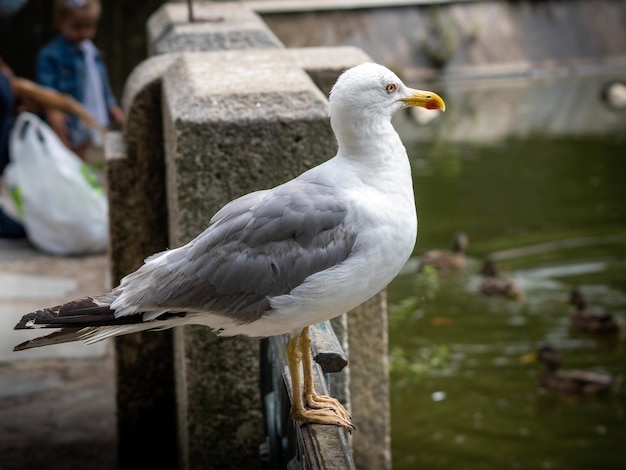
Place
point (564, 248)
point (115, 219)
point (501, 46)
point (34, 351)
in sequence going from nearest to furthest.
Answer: point (115, 219), point (34, 351), point (564, 248), point (501, 46)

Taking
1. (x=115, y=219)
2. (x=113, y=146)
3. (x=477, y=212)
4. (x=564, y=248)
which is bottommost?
(x=115, y=219)

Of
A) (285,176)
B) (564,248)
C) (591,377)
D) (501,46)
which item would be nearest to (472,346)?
(591,377)

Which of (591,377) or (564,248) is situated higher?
(564,248)

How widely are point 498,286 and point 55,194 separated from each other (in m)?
3.32

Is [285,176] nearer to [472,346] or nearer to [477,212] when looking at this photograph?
[472,346]

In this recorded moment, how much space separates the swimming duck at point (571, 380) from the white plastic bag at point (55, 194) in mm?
3048

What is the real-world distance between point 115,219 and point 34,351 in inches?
70.2

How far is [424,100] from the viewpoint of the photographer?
303 cm

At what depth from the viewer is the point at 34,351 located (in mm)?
5906

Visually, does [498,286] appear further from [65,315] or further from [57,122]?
[65,315]

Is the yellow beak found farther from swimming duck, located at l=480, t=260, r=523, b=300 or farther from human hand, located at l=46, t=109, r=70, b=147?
human hand, located at l=46, t=109, r=70, b=147

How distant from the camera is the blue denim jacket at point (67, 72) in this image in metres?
9.17

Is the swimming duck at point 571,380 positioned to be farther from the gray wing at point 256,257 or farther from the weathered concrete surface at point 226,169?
the gray wing at point 256,257

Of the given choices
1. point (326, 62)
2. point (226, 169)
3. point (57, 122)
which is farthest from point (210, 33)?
point (57, 122)
